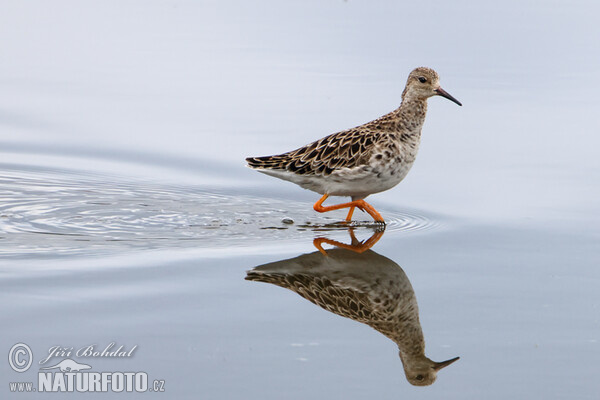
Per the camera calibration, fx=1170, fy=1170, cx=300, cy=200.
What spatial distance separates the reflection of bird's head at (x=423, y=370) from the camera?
796 centimetres

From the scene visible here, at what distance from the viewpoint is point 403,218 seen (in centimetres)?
1230

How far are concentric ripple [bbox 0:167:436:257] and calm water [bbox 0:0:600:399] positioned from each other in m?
0.04

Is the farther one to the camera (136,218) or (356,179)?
(136,218)

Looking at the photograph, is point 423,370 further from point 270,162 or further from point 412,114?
point 412,114

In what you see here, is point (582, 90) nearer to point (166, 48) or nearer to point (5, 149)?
point (166, 48)

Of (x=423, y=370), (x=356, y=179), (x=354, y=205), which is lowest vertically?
(x=423, y=370)

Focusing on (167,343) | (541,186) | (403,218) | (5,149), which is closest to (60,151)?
(5,149)

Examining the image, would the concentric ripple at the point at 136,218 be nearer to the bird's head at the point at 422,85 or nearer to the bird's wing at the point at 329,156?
the bird's wing at the point at 329,156

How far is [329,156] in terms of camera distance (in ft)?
40.1

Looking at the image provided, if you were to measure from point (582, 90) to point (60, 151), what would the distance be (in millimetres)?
7386

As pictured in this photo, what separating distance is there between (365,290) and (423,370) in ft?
5.53

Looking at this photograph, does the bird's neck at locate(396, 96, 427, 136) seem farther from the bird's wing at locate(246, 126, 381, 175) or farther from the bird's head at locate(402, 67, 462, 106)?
the bird's wing at locate(246, 126, 381, 175)

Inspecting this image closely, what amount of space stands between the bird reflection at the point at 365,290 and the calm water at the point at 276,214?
0.11 ft

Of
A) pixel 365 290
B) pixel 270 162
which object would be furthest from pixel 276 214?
pixel 365 290
